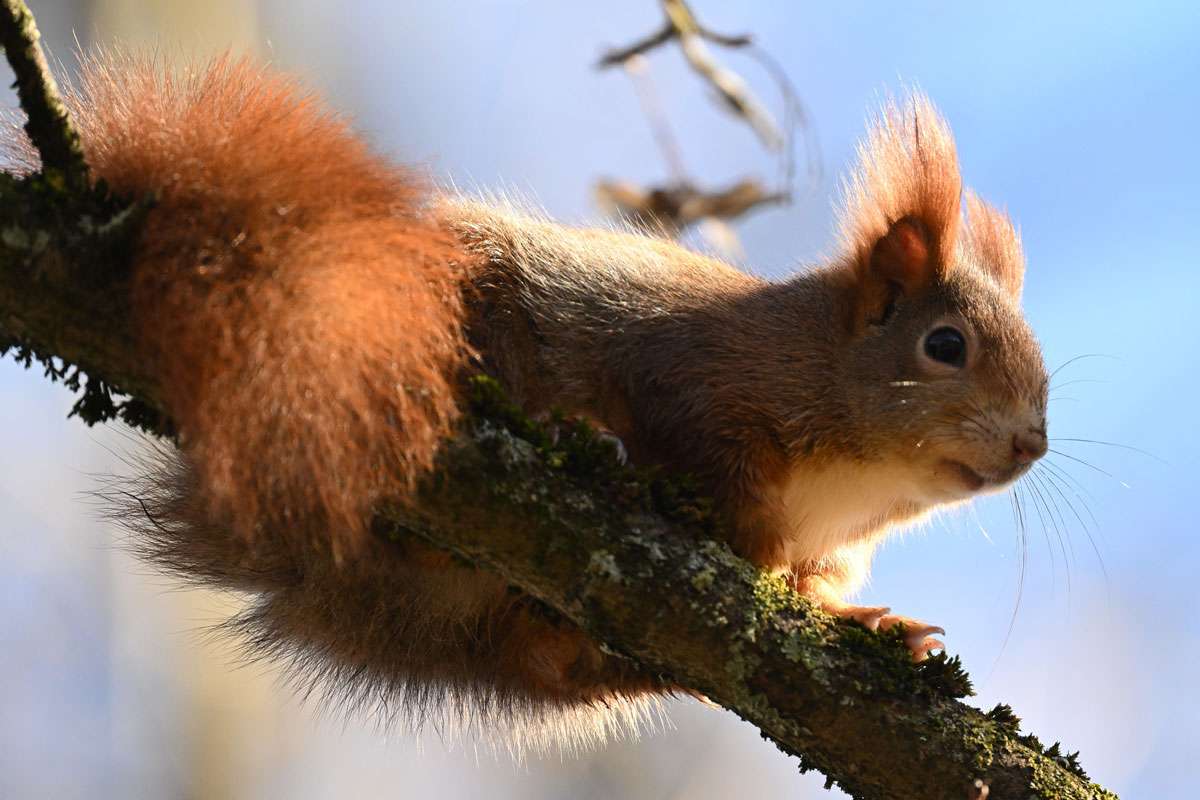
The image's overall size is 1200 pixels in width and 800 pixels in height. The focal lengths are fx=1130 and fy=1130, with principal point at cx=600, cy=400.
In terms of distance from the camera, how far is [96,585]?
764 cm

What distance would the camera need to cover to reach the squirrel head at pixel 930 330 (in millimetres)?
3816

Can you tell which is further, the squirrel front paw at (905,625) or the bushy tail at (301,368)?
the squirrel front paw at (905,625)

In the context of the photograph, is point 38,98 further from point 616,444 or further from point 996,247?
point 996,247

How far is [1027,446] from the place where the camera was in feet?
12.3

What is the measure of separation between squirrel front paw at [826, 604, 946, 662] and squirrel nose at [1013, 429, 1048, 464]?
69 centimetres

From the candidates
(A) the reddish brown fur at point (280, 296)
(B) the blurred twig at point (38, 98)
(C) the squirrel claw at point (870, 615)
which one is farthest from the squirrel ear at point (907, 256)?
(B) the blurred twig at point (38, 98)

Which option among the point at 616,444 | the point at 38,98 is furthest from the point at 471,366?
the point at 38,98

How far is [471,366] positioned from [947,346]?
1820mm

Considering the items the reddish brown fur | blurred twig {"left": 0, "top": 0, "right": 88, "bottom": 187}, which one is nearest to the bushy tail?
the reddish brown fur

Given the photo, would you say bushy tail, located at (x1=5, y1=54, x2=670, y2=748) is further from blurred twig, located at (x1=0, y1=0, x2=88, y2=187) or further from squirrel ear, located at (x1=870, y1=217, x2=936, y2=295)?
squirrel ear, located at (x1=870, y1=217, x2=936, y2=295)

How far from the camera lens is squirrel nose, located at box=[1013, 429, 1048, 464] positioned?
375 centimetres

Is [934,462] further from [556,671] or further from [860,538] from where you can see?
[556,671]

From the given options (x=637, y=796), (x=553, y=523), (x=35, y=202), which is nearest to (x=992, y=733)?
(x=553, y=523)

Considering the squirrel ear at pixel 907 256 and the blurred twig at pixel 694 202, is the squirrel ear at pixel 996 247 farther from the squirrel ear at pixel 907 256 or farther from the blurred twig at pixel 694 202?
the blurred twig at pixel 694 202
